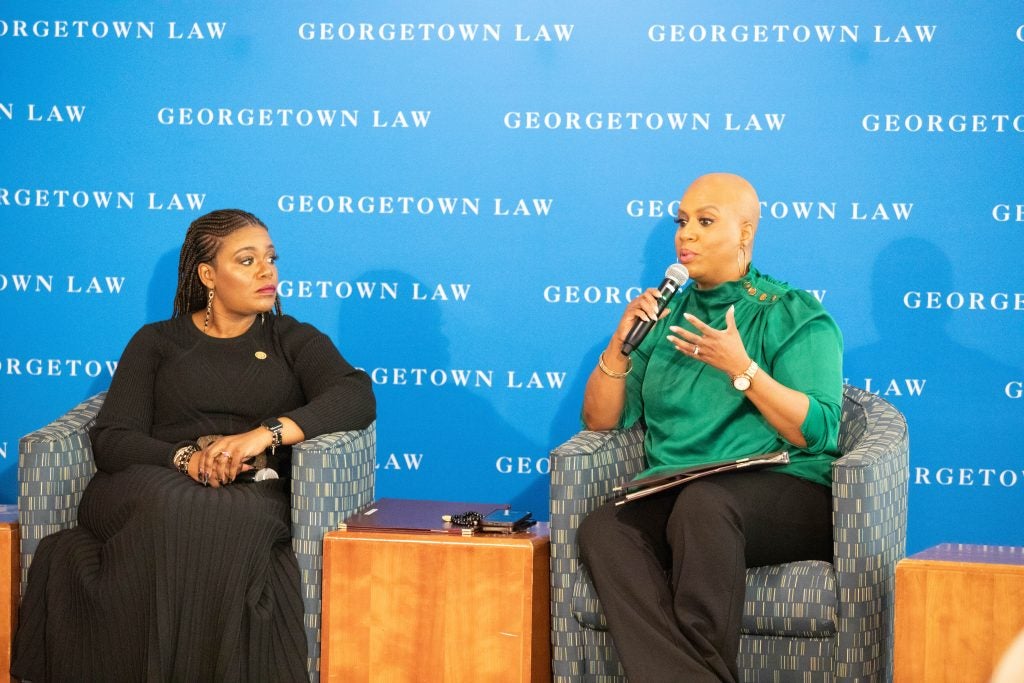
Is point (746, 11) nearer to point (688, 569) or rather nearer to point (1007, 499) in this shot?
point (1007, 499)

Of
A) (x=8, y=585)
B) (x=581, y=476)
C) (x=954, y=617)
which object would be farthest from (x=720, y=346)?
(x=8, y=585)

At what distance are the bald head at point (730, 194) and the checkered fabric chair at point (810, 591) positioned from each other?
2.05 ft

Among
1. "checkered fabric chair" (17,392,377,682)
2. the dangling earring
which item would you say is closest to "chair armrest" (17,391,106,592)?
"checkered fabric chair" (17,392,377,682)

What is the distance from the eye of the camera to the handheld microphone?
3.09 m

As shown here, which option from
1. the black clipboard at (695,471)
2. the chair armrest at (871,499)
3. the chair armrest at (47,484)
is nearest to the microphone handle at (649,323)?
the black clipboard at (695,471)

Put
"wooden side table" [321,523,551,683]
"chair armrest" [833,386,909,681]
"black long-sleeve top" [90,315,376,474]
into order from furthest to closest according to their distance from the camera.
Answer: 1. "black long-sleeve top" [90,315,376,474]
2. "wooden side table" [321,523,551,683]
3. "chair armrest" [833,386,909,681]

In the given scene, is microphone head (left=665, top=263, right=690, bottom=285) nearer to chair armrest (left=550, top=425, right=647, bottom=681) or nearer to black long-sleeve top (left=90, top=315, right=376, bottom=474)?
chair armrest (left=550, top=425, right=647, bottom=681)

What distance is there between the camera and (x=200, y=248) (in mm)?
3639

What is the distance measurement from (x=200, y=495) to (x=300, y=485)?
0.25m

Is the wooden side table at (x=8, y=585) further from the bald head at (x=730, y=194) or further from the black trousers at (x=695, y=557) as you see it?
the bald head at (x=730, y=194)

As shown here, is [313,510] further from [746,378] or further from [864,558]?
[864,558]

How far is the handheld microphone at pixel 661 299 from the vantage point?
3090 millimetres

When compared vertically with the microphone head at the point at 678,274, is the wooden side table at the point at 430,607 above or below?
below

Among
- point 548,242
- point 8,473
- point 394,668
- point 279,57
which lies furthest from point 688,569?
point 8,473
